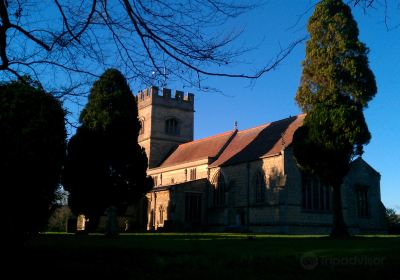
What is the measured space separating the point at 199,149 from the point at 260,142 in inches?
378

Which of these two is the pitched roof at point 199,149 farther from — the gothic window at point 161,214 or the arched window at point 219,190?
the gothic window at point 161,214

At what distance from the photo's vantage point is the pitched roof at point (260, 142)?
1386 inches

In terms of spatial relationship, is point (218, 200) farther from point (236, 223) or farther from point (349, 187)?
point (349, 187)

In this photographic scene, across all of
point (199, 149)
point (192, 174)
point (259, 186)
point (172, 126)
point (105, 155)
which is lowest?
point (259, 186)

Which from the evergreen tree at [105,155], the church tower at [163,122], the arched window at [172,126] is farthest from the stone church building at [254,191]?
the evergreen tree at [105,155]

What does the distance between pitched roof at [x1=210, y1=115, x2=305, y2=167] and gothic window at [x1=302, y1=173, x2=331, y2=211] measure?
3426 millimetres

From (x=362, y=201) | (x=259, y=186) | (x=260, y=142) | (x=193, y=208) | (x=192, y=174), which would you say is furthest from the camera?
(x=192, y=174)

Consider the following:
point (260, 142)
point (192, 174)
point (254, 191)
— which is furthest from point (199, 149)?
point (254, 191)

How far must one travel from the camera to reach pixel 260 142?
38.2 metres

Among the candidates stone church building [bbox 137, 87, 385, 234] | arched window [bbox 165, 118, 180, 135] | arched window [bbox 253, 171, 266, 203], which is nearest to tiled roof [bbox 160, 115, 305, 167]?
stone church building [bbox 137, 87, 385, 234]

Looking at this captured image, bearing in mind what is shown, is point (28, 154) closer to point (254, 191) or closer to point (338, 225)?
point (338, 225)

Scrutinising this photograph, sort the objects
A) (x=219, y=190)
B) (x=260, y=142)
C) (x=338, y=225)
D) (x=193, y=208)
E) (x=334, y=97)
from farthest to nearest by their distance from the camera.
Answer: (x=193, y=208)
(x=219, y=190)
(x=260, y=142)
(x=334, y=97)
(x=338, y=225)

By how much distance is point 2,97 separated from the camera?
35.4 ft

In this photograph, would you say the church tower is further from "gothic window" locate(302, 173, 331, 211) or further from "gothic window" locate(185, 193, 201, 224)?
"gothic window" locate(302, 173, 331, 211)
